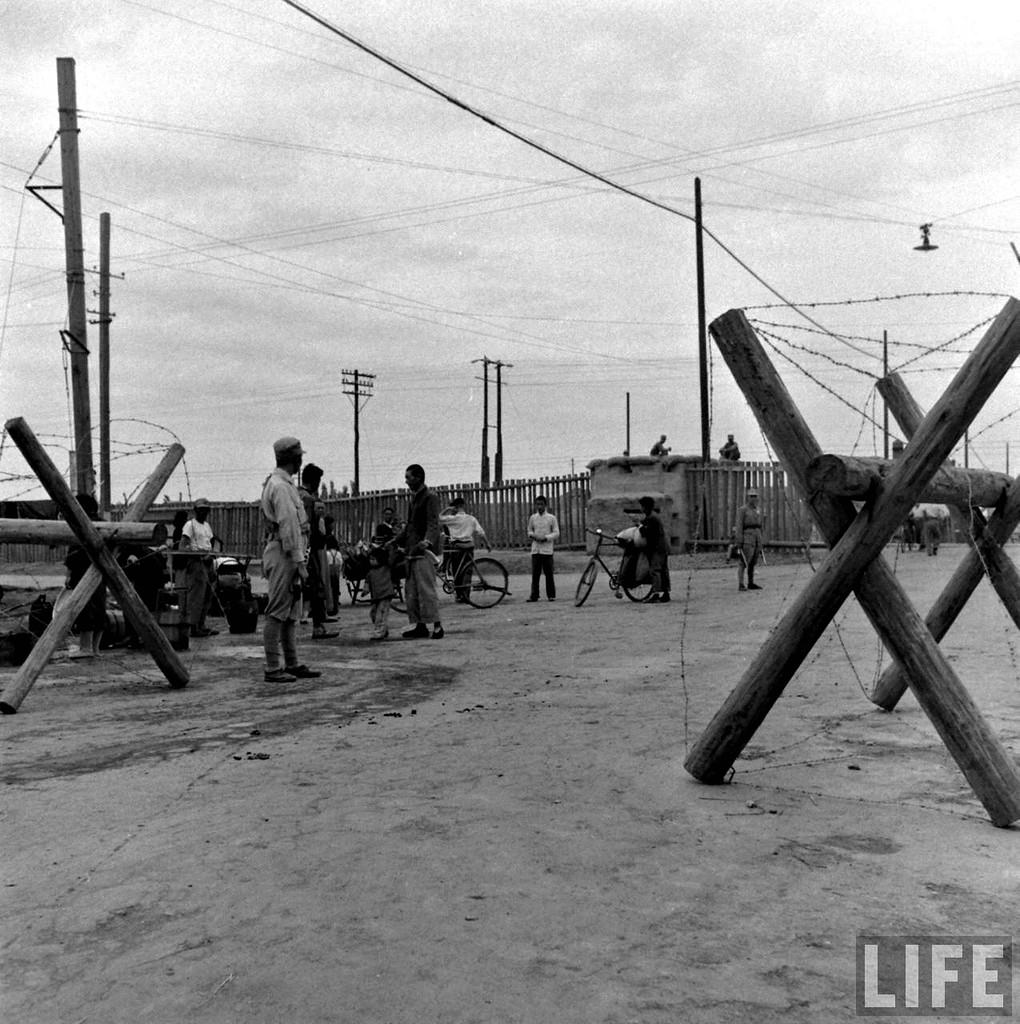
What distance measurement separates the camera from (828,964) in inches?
112

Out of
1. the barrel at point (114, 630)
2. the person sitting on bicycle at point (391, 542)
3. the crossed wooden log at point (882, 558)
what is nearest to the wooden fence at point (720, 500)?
the person sitting on bicycle at point (391, 542)

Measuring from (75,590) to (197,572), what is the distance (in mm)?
5218

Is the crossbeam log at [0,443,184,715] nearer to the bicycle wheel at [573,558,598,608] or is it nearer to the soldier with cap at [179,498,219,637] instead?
the soldier with cap at [179,498,219,637]

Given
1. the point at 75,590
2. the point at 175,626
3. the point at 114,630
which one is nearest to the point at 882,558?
the point at 75,590

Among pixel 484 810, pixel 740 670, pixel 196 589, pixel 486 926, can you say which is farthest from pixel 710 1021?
pixel 196 589

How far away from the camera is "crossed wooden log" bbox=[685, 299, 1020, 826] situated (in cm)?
411

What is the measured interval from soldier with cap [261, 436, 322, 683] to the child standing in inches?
139

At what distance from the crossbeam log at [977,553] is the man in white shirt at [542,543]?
34.8 feet

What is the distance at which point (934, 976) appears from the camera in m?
2.79

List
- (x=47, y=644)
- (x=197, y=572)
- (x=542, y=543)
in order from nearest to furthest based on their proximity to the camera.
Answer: (x=47, y=644) < (x=197, y=572) < (x=542, y=543)

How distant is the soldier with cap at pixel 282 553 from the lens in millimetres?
8609

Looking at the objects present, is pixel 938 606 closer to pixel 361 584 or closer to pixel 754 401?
pixel 754 401

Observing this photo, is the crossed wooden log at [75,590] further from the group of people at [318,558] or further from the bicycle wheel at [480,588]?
the bicycle wheel at [480,588]

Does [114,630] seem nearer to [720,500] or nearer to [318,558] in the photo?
[318,558]
